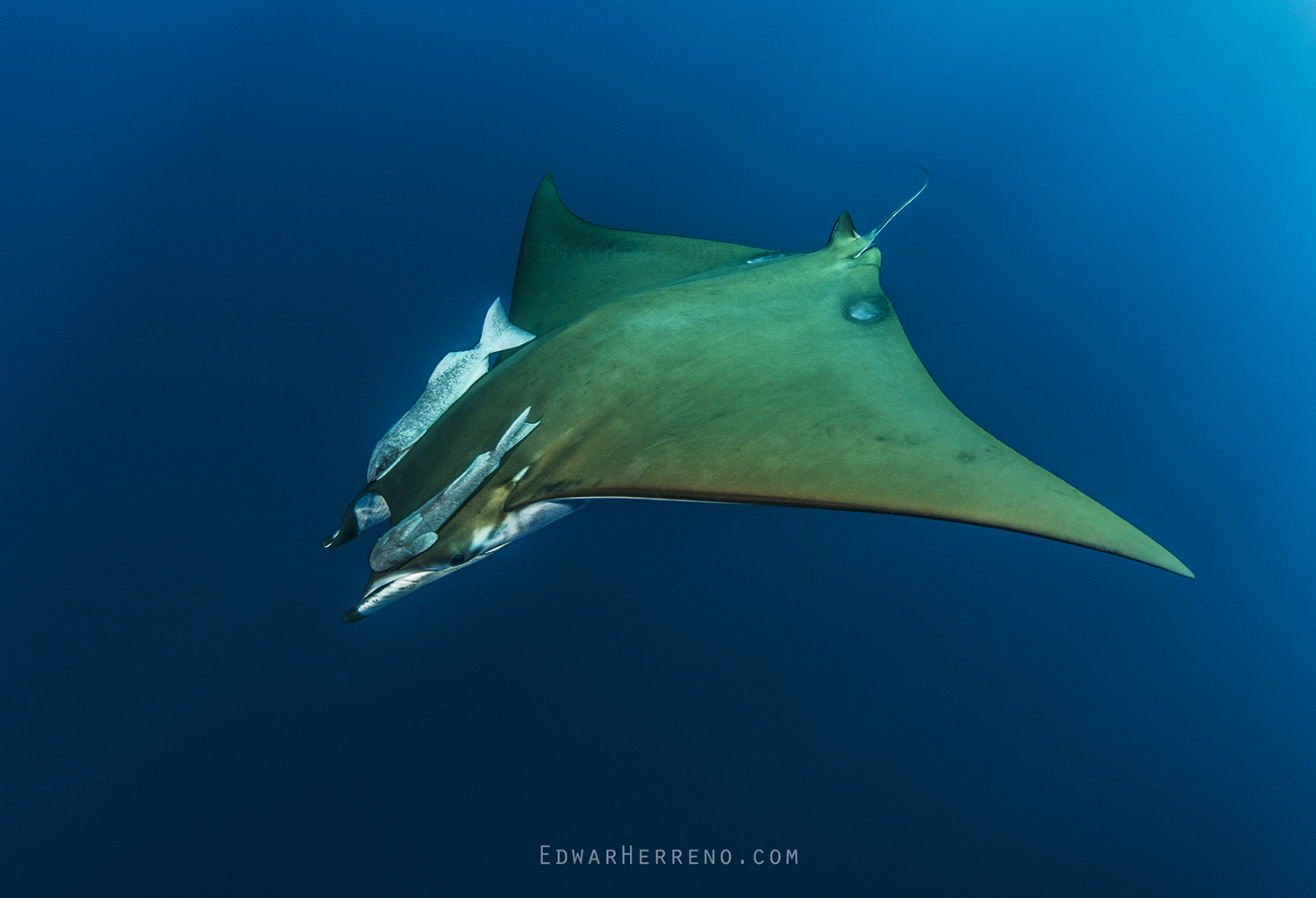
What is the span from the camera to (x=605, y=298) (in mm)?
2299

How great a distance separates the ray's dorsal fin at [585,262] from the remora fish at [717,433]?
29 cm

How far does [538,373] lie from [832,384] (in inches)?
25.9

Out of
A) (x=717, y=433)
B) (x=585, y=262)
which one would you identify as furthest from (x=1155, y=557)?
(x=585, y=262)

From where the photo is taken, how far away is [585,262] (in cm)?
253

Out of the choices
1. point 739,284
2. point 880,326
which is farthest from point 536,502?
point 880,326

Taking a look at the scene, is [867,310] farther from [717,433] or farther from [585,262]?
[585,262]

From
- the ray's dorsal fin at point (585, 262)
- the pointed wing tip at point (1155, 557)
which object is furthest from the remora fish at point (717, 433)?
the ray's dorsal fin at point (585, 262)

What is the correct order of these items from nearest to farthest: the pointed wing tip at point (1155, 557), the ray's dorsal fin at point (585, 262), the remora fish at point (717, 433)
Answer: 1. the pointed wing tip at point (1155, 557)
2. the remora fish at point (717, 433)
3. the ray's dorsal fin at point (585, 262)

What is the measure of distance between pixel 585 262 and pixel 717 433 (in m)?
1.10

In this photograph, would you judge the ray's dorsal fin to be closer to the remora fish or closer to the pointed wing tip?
the remora fish

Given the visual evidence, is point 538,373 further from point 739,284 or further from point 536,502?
point 739,284

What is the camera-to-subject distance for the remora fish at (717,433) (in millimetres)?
1436

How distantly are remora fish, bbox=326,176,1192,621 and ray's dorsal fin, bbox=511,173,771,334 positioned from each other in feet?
0.96

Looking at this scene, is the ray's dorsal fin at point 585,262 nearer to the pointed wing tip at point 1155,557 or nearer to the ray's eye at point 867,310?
the ray's eye at point 867,310
